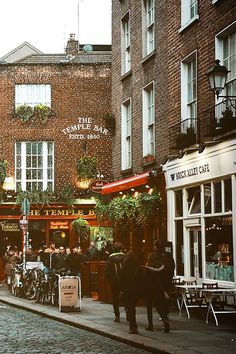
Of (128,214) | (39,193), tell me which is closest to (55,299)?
(128,214)

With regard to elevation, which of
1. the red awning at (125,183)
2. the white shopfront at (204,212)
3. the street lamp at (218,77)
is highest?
the street lamp at (218,77)

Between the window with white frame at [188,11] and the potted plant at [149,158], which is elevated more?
the window with white frame at [188,11]

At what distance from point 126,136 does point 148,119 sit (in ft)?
8.61

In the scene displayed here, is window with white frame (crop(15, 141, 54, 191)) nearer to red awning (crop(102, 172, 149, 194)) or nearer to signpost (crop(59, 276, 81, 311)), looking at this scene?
red awning (crop(102, 172, 149, 194))

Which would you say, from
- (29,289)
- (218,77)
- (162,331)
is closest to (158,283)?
(162,331)

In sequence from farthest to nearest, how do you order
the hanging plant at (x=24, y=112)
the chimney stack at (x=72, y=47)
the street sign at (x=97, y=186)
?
the chimney stack at (x=72, y=47), the hanging plant at (x=24, y=112), the street sign at (x=97, y=186)

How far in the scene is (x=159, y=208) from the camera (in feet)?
79.7

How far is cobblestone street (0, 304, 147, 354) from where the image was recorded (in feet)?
45.6

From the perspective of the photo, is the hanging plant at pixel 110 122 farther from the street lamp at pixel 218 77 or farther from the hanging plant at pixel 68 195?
the street lamp at pixel 218 77

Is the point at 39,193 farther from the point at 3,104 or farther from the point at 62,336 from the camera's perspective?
the point at 62,336

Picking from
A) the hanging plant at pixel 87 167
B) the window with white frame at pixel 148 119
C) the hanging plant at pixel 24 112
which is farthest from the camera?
the hanging plant at pixel 24 112

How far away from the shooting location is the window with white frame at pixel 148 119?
25.8 m

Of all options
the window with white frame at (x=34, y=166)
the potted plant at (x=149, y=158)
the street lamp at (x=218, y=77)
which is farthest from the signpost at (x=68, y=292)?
the window with white frame at (x=34, y=166)

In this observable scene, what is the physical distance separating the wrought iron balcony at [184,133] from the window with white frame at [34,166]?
1659cm
